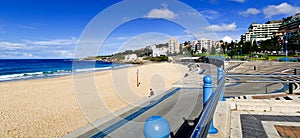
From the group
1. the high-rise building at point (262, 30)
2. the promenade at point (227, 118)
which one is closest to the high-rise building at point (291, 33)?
the high-rise building at point (262, 30)

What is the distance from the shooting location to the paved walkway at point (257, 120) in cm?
286

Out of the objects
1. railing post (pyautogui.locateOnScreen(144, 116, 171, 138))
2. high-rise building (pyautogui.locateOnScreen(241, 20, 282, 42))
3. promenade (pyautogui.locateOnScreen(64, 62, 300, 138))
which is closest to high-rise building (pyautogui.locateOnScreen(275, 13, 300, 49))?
high-rise building (pyautogui.locateOnScreen(241, 20, 282, 42))

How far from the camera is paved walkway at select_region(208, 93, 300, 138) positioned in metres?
2.86

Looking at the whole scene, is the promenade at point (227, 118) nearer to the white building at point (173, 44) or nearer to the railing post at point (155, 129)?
the railing post at point (155, 129)

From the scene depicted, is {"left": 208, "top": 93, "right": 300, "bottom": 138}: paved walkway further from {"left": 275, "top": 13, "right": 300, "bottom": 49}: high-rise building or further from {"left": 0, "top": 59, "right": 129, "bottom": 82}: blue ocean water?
{"left": 275, "top": 13, "right": 300, "bottom": 49}: high-rise building

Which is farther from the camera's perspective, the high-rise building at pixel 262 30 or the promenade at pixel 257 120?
the high-rise building at pixel 262 30

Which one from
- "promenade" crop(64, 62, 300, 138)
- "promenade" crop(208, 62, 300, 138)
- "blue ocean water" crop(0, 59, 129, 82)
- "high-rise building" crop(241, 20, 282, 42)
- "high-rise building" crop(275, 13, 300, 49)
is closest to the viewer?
"promenade" crop(208, 62, 300, 138)

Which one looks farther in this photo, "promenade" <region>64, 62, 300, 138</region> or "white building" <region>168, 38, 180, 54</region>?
"white building" <region>168, 38, 180, 54</region>

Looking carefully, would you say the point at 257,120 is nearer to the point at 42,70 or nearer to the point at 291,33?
the point at 42,70

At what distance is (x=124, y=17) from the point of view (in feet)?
16.9

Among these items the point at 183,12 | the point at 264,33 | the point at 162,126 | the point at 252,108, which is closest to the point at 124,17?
the point at 183,12

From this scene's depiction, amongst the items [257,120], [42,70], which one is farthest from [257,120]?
[42,70]

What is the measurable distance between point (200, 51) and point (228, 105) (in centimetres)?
5257

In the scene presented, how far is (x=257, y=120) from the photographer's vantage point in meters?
3.50
